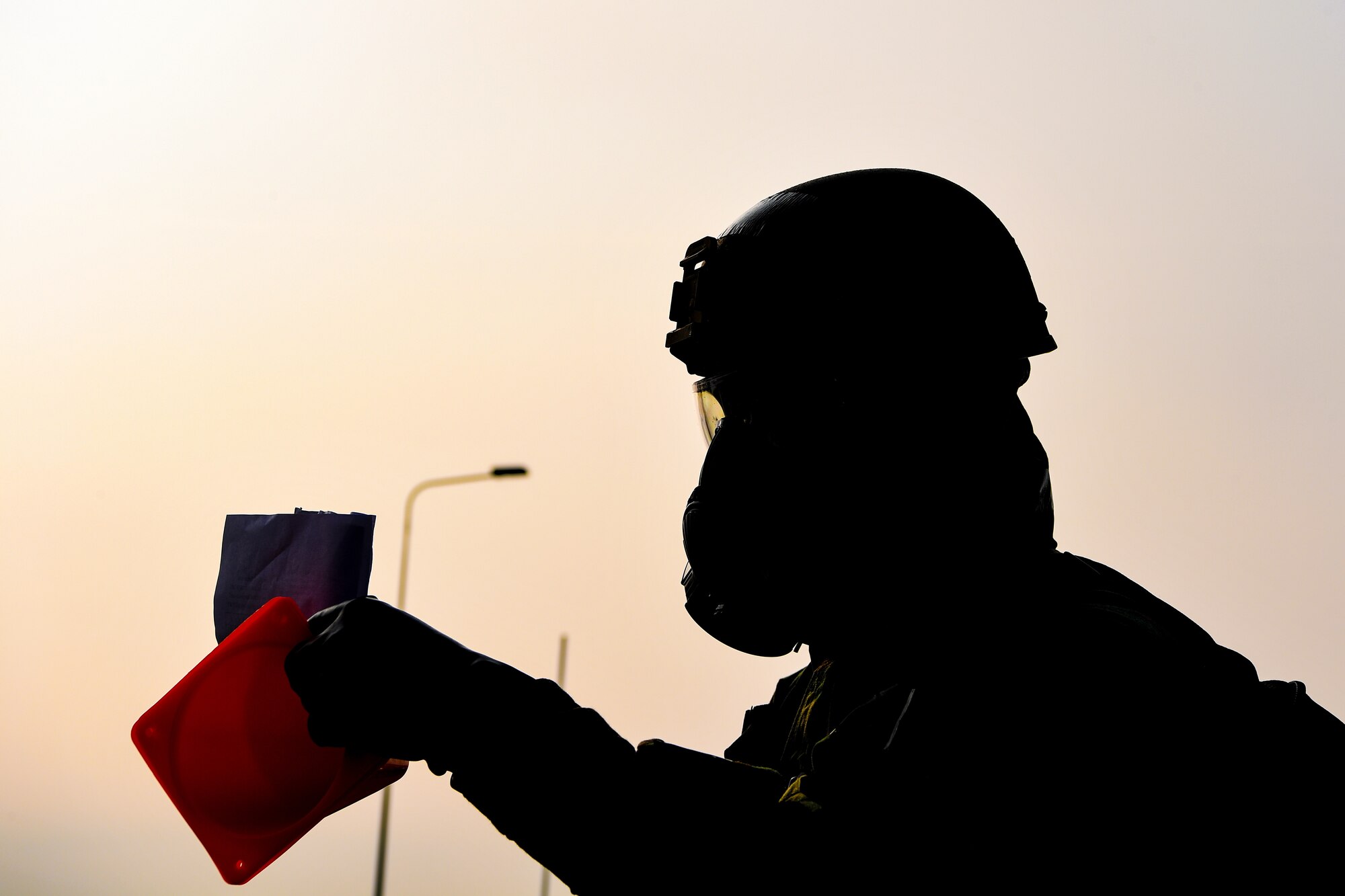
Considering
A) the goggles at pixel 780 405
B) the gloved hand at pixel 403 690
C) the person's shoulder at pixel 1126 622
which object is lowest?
the gloved hand at pixel 403 690

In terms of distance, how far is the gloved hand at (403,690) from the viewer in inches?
22.9

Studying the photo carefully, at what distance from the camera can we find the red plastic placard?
2.16ft

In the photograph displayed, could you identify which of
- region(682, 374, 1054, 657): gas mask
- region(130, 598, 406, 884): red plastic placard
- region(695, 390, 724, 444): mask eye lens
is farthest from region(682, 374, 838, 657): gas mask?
region(130, 598, 406, 884): red plastic placard

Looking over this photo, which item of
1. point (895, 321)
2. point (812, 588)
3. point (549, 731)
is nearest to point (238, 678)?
point (549, 731)

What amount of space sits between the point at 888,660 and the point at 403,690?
300 mm

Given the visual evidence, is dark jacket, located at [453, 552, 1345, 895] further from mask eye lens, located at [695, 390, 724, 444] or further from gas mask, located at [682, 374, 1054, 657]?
mask eye lens, located at [695, 390, 724, 444]

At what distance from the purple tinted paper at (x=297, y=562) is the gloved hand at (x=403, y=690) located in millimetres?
124

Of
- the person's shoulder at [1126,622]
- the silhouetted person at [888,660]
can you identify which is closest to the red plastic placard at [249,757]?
the silhouetted person at [888,660]

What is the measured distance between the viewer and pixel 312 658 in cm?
63

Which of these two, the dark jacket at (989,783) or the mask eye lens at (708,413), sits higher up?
the mask eye lens at (708,413)

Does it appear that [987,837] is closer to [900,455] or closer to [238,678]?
[900,455]

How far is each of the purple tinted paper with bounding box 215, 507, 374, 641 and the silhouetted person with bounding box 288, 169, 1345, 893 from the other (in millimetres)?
98

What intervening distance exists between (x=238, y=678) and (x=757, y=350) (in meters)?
0.43

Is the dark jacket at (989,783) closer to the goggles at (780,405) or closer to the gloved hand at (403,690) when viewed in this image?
the gloved hand at (403,690)
